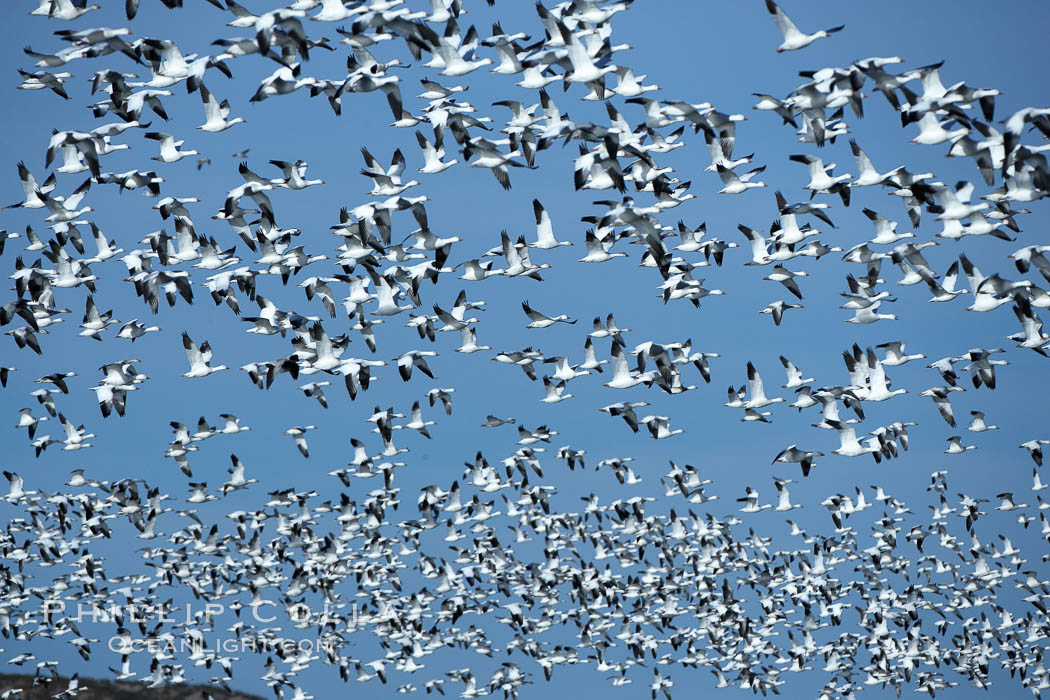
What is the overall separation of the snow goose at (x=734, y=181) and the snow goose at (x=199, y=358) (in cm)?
1464

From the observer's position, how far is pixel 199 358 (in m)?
40.5

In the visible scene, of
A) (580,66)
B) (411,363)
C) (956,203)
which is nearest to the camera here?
(580,66)

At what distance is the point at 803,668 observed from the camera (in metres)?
54.7

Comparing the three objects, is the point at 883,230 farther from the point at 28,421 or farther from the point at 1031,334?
the point at 28,421

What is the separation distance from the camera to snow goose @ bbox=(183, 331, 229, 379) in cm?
3975

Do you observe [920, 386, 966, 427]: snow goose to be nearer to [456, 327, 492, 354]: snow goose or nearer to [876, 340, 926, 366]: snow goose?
[876, 340, 926, 366]: snow goose

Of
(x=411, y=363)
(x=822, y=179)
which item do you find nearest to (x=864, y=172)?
(x=822, y=179)

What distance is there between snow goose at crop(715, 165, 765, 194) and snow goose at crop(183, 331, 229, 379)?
576 inches

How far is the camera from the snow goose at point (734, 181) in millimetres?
35312

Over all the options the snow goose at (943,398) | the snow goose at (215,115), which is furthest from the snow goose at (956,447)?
the snow goose at (215,115)

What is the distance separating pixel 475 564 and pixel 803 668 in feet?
46.4

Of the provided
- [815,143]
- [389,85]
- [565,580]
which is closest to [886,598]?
[565,580]

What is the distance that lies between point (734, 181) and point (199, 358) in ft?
51.0

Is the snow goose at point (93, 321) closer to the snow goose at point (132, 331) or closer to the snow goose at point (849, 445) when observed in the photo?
the snow goose at point (132, 331)
